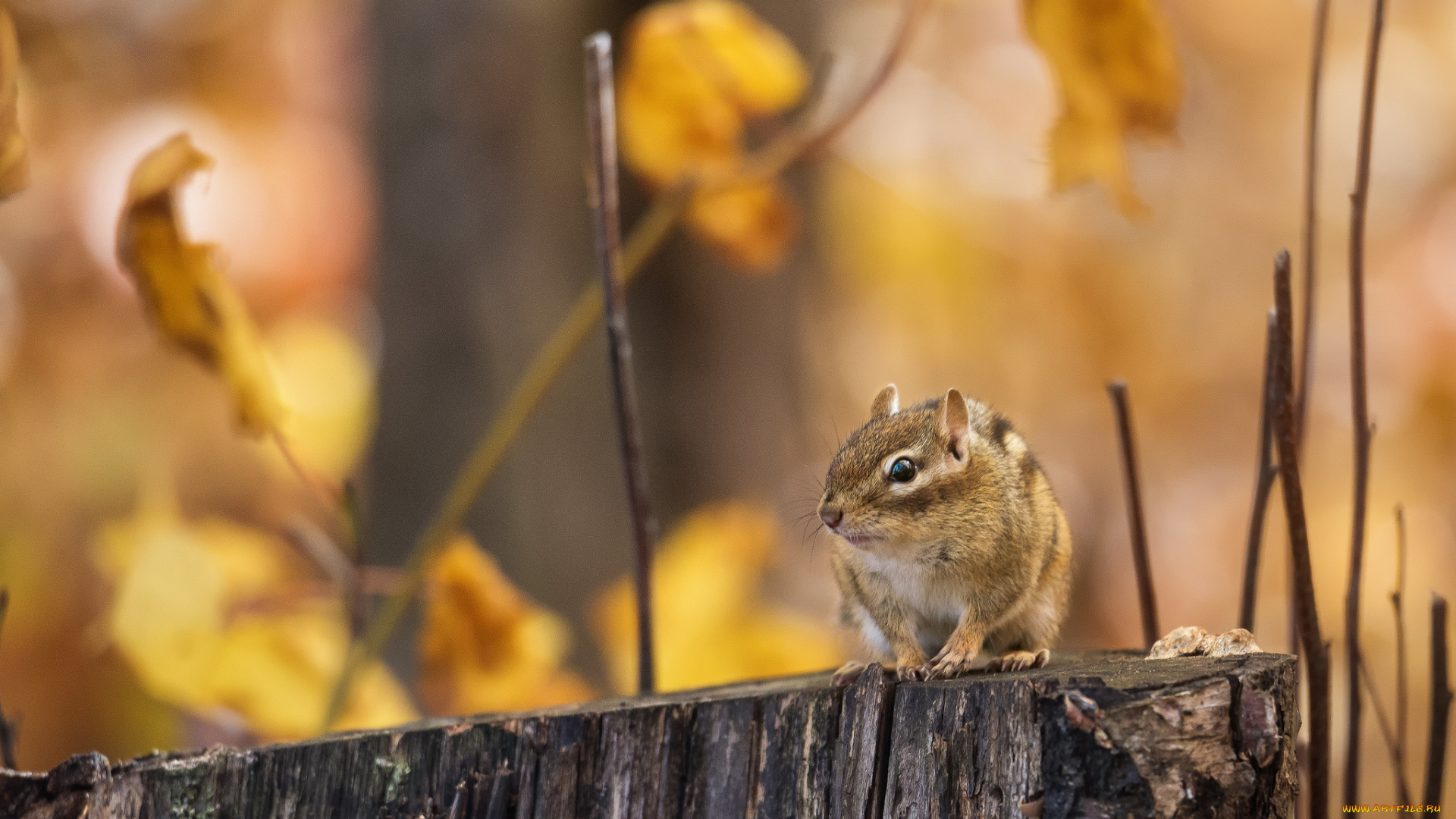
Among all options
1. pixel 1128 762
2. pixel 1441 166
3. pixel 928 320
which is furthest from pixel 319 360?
pixel 1441 166

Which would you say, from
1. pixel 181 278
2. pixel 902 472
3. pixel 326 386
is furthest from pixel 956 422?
pixel 326 386

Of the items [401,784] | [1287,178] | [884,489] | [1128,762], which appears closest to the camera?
[1128,762]

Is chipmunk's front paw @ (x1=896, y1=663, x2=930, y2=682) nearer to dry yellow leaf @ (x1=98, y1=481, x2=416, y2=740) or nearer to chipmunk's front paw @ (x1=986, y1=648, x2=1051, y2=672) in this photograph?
chipmunk's front paw @ (x1=986, y1=648, x2=1051, y2=672)

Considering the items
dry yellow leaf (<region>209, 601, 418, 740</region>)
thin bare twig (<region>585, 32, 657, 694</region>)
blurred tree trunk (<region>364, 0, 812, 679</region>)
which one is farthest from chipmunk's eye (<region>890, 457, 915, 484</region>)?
blurred tree trunk (<region>364, 0, 812, 679</region>)

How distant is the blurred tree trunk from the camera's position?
8.91 ft

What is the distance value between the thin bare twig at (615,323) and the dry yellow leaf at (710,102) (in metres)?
0.23

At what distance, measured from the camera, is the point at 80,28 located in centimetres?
531

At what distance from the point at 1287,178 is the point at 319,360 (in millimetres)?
5157

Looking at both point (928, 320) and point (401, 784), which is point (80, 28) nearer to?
point (928, 320)

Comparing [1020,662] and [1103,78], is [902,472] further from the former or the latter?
[1103,78]

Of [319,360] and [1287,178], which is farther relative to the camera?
[1287,178]

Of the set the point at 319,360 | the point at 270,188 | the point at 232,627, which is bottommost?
the point at 232,627

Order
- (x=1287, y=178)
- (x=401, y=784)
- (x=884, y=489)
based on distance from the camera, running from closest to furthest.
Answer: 1. (x=401, y=784)
2. (x=884, y=489)
3. (x=1287, y=178)

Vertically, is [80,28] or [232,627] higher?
[80,28]
